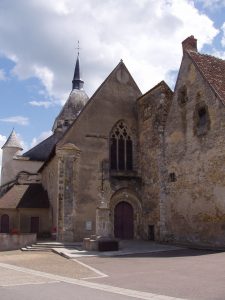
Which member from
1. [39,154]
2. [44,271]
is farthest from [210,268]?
[39,154]

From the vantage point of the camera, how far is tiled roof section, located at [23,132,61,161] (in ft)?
121

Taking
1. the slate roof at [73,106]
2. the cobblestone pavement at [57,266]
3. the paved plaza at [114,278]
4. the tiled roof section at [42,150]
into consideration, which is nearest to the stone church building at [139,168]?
the cobblestone pavement at [57,266]

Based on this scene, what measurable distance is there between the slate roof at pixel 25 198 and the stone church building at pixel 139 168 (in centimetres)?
7

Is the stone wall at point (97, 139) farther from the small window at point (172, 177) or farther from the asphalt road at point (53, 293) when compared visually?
the asphalt road at point (53, 293)

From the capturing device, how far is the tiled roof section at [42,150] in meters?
36.8

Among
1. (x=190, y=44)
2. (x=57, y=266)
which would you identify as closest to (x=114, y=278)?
(x=57, y=266)

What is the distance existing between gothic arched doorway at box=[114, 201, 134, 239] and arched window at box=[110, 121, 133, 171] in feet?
8.06

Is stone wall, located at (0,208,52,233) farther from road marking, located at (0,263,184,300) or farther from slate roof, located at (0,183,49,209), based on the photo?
road marking, located at (0,263,184,300)

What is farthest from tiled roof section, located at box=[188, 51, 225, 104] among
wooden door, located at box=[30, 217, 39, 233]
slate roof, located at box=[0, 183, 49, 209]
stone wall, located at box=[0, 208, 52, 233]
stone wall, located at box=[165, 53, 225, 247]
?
wooden door, located at box=[30, 217, 39, 233]

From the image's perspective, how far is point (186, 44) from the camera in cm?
2203

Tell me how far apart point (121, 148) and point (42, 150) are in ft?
49.6

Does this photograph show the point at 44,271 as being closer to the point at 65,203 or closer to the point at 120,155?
the point at 65,203

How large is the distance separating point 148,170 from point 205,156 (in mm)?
5620

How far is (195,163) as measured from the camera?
63.3ft
